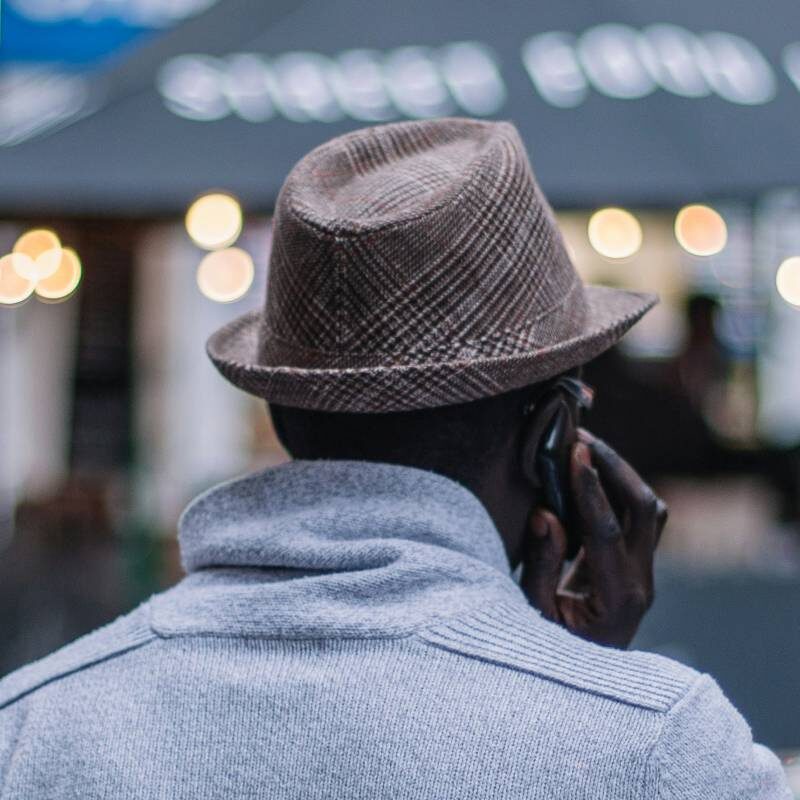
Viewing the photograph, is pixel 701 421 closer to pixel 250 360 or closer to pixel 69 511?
pixel 69 511

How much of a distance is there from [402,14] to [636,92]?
974mm

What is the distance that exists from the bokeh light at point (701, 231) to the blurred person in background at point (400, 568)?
7220 mm

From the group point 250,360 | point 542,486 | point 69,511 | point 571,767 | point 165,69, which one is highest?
point 165,69

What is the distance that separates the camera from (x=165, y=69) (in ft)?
17.5

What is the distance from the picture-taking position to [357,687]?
4.48 feet

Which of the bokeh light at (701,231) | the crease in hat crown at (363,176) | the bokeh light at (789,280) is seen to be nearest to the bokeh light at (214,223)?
the bokeh light at (701,231)

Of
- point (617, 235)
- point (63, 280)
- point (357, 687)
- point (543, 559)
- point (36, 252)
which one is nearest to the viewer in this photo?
point (357, 687)

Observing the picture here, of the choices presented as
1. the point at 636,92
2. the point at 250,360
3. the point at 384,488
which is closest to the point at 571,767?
the point at 384,488

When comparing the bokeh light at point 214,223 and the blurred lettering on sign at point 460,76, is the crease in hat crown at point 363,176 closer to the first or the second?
the blurred lettering on sign at point 460,76

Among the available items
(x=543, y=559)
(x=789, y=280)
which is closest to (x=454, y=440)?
(x=543, y=559)

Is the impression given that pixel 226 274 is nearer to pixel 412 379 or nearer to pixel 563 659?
pixel 412 379

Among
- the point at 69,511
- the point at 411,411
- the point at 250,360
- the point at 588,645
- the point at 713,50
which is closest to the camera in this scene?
the point at 588,645

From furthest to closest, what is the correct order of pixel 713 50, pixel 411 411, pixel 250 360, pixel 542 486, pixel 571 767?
pixel 713 50
pixel 250 360
pixel 542 486
pixel 411 411
pixel 571 767

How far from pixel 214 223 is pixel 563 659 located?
5.55m
